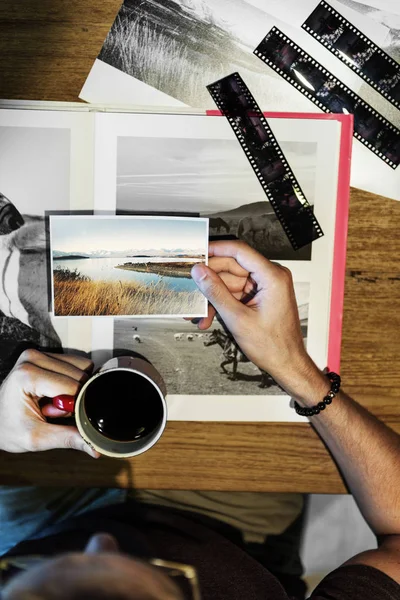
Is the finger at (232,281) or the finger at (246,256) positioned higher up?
the finger at (246,256)

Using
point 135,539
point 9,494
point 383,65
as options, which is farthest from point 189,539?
point 383,65

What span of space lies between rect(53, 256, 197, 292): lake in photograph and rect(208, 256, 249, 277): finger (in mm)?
34

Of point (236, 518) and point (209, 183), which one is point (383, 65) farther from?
point (236, 518)

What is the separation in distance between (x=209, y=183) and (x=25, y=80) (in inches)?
11.6

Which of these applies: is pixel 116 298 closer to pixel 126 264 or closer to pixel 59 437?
pixel 126 264

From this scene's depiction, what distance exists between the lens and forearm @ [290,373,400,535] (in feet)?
2.47

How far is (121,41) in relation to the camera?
0.75 meters

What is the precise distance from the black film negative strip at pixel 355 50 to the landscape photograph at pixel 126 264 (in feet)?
1.05

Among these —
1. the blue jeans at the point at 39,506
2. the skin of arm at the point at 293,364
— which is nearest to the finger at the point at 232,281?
the skin of arm at the point at 293,364

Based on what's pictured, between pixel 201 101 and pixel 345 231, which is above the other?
pixel 201 101

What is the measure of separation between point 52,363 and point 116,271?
0.15m

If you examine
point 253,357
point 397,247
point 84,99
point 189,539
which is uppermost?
point 84,99

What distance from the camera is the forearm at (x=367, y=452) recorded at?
2.47 feet

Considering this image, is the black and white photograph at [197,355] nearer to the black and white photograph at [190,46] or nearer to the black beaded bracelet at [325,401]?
the black beaded bracelet at [325,401]
